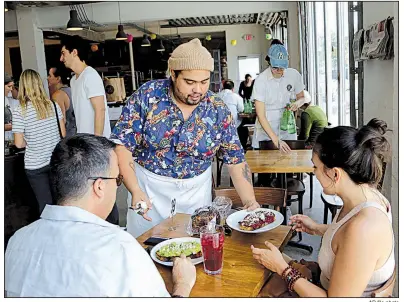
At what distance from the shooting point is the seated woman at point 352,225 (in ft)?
4.34

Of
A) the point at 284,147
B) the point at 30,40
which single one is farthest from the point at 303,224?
the point at 30,40

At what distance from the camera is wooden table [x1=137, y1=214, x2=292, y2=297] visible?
4.70ft

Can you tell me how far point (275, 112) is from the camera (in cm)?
430

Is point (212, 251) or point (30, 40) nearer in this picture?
point (212, 251)

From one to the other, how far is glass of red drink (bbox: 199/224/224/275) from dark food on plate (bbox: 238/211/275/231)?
1.24 ft

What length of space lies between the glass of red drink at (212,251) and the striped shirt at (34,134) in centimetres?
229

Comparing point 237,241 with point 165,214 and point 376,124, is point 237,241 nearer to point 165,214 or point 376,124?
Result: point 165,214

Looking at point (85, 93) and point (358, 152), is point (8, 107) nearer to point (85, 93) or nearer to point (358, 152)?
point (85, 93)

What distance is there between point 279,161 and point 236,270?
2050mm

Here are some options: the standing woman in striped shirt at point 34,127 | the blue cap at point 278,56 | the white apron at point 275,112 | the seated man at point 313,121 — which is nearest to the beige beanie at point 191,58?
the standing woman in striped shirt at point 34,127

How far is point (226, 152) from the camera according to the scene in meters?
2.29

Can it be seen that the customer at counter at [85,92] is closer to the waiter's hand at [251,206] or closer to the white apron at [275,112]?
the white apron at [275,112]

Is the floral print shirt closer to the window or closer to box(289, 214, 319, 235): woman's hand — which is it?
box(289, 214, 319, 235): woman's hand

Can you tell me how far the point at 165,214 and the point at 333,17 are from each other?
3.91 meters
